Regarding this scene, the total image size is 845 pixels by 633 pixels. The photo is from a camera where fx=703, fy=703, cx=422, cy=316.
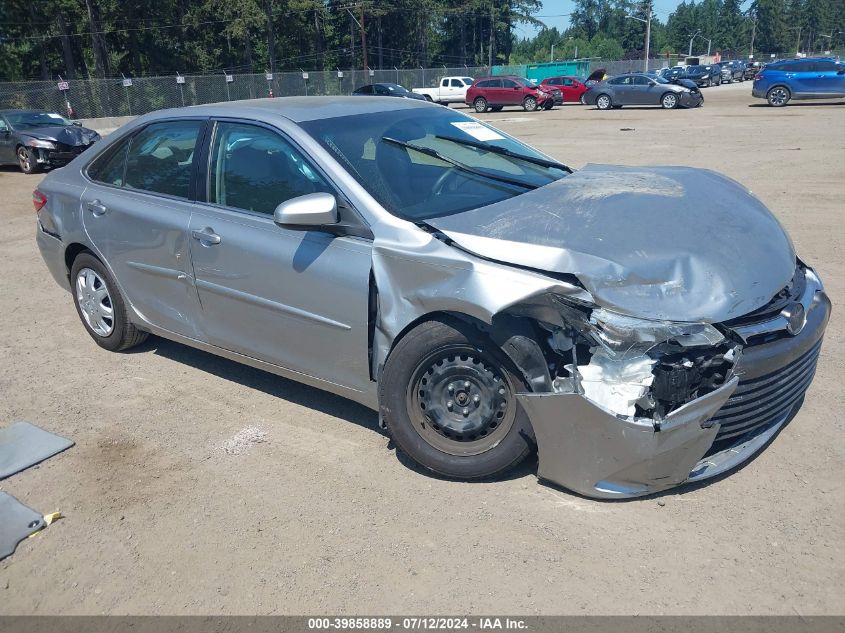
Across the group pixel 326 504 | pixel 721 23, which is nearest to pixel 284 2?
pixel 326 504

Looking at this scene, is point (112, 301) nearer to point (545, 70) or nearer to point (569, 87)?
point (569, 87)

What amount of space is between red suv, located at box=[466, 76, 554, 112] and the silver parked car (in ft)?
102

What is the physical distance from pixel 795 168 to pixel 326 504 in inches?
446

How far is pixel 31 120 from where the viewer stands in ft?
55.3

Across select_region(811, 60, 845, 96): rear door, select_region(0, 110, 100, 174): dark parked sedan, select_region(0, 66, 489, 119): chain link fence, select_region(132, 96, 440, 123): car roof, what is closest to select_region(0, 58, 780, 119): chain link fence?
select_region(0, 66, 489, 119): chain link fence

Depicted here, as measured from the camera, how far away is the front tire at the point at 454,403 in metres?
3.11

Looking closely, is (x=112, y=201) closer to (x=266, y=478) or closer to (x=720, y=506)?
(x=266, y=478)

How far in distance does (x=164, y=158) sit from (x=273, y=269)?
4.55ft

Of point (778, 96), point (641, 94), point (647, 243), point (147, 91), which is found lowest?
point (778, 96)

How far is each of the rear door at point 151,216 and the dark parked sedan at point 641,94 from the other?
29.3 meters

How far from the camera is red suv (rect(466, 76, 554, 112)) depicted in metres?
33.8

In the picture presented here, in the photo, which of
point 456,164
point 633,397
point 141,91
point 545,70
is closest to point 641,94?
point 141,91

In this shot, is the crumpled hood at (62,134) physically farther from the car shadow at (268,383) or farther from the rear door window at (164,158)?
the rear door window at (164,158)

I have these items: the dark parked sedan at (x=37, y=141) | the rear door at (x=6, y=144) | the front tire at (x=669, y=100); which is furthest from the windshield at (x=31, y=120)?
the front tire at (x=669, y=100)
